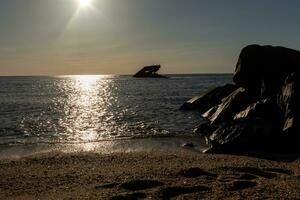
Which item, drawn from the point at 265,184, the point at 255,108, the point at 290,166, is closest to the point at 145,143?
the point at 255,108

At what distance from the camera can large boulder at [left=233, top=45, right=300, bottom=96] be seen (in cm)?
2462

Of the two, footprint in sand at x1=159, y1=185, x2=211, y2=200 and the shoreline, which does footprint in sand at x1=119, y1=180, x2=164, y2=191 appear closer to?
footprint in sand at x1=159, y1=185, x2=211, y2=200

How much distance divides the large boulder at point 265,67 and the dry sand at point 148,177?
10659 millimetres

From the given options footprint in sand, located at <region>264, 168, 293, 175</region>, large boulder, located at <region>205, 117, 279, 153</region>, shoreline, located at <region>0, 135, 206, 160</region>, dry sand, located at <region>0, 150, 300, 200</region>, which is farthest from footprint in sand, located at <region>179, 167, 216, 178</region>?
shoreline, located at <region>0, 135, 206, 160</region>

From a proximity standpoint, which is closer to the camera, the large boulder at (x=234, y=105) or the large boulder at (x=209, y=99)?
the large boulder at (x=234, y=105)

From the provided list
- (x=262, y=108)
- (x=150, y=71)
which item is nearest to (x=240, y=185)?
(x=262, y=108)

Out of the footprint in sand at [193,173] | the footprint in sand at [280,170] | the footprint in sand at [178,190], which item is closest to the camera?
the footprint in sand at [178,190]

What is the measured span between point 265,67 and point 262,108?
5321 mm

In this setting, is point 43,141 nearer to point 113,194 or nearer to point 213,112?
point 113,194

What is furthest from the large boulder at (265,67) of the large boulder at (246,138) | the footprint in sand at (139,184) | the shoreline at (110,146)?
the footprint in sand at (139,184)

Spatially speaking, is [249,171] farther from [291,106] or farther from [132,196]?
[291,106]

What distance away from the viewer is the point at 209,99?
38875mm

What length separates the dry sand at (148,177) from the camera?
9.70 m

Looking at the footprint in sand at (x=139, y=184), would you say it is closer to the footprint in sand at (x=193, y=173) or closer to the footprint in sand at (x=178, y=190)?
the footprint in sand at (x=178, y=190)
